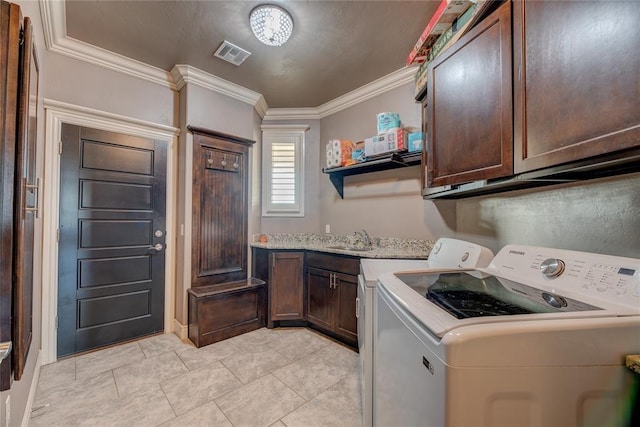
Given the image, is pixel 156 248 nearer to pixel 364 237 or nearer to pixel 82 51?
pixel 82 51

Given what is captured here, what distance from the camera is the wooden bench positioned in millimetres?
2459

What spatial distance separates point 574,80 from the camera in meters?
0.88

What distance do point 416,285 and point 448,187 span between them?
0.77m

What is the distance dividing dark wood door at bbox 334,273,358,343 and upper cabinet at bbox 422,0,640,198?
125 cm

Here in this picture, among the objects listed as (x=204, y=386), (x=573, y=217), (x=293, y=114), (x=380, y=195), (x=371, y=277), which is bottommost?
(x=204, y=386)

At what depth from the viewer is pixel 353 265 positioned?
2.38 metres

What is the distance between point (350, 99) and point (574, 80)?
97.9 inches

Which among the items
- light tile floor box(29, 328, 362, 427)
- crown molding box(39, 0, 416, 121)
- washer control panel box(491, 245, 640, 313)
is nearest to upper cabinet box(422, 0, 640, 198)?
washer control panel box(491, 245, 640, 313)

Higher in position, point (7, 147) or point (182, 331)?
point (7, 147)

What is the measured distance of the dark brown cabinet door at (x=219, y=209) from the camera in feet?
8.88

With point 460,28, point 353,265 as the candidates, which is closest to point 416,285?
point 353,265

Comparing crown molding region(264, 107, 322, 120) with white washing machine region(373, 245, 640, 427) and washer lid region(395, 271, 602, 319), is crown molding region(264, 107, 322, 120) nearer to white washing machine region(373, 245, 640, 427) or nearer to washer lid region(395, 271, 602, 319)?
washer lid region(395, 271, 602, 319)

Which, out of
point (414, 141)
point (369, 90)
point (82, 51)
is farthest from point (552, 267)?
point (82, 51)

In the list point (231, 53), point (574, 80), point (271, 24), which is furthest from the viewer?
point (231, 53)
